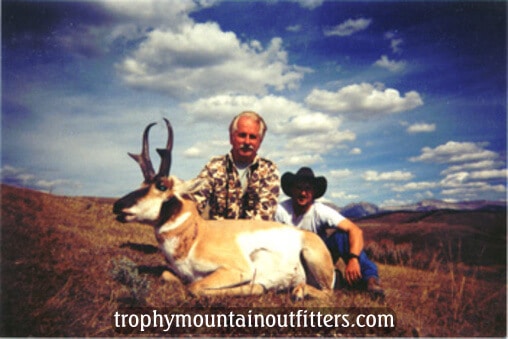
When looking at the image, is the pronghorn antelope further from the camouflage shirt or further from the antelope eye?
the camouflage shirt

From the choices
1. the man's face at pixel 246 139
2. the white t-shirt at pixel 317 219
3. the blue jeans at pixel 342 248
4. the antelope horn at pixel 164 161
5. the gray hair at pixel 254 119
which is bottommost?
the blue jeans at pixel 342 248

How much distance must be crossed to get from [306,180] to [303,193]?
163mm

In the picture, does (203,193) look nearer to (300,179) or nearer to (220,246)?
(220,246)

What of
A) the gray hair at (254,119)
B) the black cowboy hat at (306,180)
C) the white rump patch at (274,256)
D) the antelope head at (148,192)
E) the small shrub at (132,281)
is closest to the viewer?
the small shrub at (132,281)

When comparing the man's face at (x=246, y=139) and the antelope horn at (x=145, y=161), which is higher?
the man's face at (x=246, y=139)

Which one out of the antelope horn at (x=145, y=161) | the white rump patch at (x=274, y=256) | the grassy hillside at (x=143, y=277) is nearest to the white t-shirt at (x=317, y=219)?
the white rump patch at (x=274, y=256)

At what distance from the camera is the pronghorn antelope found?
3.56 m

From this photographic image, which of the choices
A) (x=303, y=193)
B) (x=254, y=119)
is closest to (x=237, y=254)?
(x=303, y=193)

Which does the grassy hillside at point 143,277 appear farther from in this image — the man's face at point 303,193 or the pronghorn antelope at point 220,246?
the man's face at point 303,193

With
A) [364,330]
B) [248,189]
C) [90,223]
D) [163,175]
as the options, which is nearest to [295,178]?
[248,189]

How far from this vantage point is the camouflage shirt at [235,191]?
187 inches

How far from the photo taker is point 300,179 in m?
4.62

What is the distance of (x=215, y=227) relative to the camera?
3.88 meters

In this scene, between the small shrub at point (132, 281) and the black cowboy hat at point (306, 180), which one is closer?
the small shrub at point (132, 281)
